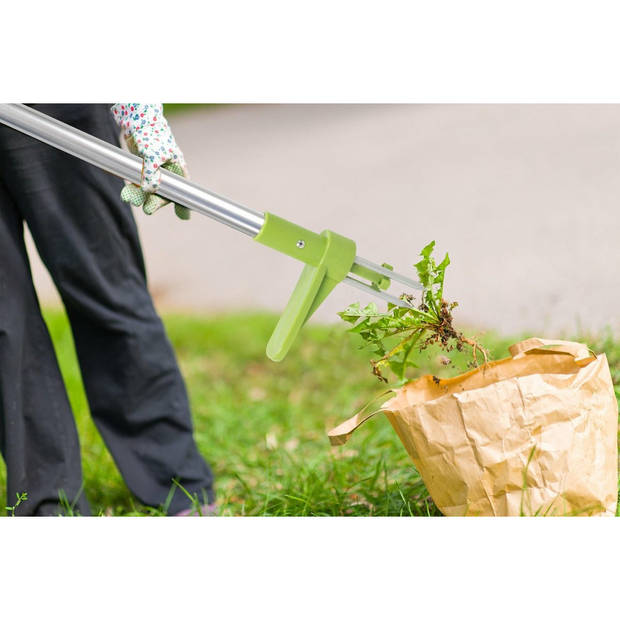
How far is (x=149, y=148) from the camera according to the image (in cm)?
118

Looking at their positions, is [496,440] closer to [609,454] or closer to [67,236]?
[609,454]

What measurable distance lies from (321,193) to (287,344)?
159 cm

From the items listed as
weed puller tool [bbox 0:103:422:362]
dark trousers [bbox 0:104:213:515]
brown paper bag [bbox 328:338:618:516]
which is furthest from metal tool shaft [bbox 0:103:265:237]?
brown paper bag [bbox 328:338:618:516]

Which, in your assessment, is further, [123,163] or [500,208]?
[500,208]

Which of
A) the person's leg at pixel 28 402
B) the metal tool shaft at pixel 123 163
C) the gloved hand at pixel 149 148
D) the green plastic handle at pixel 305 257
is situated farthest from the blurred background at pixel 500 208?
the person's leg at pixel 28 402

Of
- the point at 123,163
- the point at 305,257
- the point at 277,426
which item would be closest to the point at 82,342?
the point at 123,163

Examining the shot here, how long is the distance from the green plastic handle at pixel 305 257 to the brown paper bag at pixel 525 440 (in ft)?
0.64

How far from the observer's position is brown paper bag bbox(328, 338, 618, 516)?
1.09 metres

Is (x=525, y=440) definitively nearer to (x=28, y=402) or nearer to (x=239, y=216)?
(x=239, y=216)

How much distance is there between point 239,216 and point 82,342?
2.09 ft

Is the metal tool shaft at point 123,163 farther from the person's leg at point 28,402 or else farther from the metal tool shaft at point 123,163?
the person's leg at point 28,402

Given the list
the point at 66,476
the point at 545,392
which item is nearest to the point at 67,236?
the point at 66,476

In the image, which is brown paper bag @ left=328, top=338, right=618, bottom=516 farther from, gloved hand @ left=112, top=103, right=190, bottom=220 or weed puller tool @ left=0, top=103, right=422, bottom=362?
gloved hand @ left=112, top=103, right=190, bottom=220

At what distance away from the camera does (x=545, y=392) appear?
1095mm
